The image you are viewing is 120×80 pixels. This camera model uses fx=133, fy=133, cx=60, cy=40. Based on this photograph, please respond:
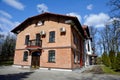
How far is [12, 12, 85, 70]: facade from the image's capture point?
17.4 meters

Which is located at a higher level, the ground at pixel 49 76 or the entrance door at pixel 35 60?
the entrance door at pixel 35 60

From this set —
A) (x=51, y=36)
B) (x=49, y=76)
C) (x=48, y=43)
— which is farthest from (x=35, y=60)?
(x=49, y=76)

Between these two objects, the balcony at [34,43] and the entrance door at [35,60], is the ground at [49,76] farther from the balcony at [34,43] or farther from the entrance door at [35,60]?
the balcony at [34,43]

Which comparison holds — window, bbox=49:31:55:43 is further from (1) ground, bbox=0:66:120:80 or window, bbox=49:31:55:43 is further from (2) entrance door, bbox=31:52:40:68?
(1) ground, bbox=0:66:120:80

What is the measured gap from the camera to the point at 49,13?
63.3ft

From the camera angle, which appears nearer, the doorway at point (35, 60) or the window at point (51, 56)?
the window at point (51, 56)

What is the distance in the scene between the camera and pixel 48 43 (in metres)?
18.9

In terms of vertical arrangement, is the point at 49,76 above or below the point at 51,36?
below

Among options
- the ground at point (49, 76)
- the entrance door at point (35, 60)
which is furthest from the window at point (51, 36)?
the ground at point (49, 76)

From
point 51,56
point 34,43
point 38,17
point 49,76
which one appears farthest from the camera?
point 38,17

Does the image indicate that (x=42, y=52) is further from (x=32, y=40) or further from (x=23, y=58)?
(x=23, y=58)

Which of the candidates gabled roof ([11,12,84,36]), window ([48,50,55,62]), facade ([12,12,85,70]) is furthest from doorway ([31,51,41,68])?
gabled roof ([11,12,84,36])

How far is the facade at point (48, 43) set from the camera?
57.1ft

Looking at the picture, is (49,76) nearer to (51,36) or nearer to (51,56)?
(51,56)
